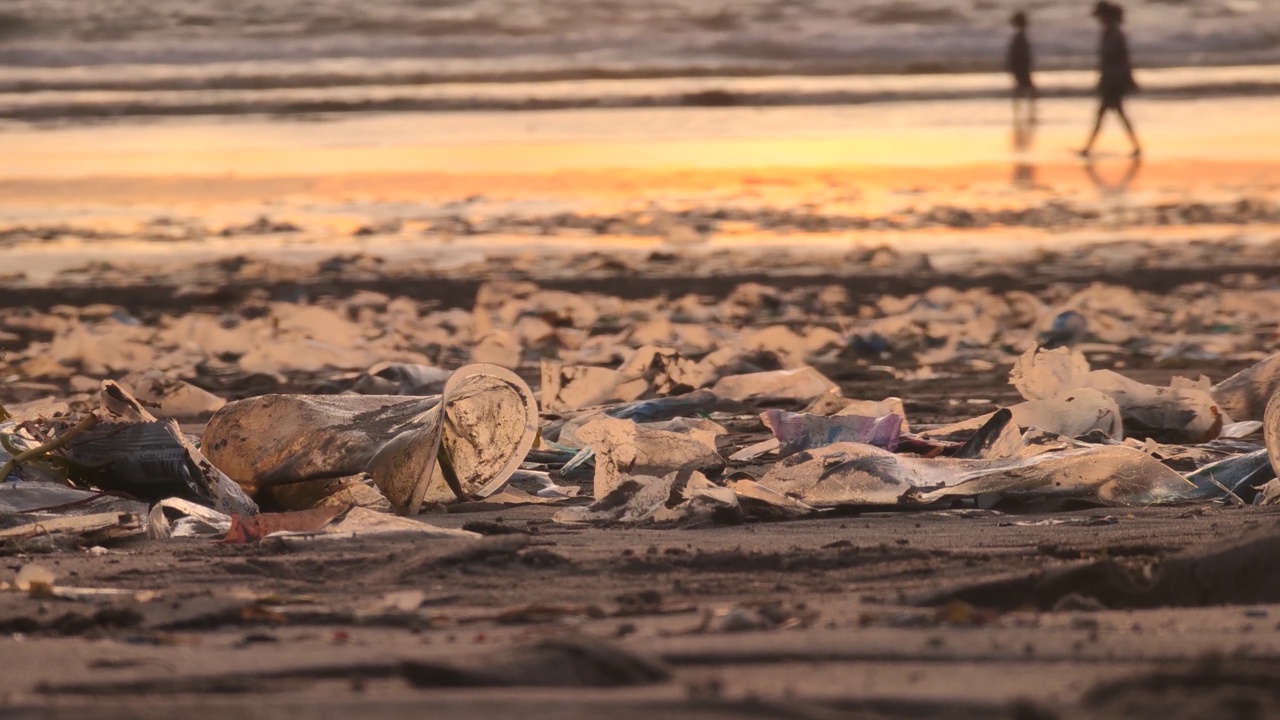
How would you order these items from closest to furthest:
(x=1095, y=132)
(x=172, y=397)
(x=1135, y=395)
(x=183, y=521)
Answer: (x=183, y=521) < (x=1135, y=395) < (x=172, y=397) < (x=1095, y=132)

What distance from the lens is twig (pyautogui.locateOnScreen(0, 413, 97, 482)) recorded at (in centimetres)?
312

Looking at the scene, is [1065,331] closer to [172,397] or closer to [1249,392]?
[1249,392]

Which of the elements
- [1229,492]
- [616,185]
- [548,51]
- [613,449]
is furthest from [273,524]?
[548,51]

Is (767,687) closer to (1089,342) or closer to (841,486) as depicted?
(841,486)

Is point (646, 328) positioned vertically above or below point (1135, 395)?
below

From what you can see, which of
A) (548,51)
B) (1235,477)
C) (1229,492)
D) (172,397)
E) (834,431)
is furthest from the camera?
(548,51)

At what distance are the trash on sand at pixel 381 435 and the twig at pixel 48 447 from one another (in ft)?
0.79

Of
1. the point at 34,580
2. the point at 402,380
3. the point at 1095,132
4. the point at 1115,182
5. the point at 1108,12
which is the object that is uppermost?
the point at 1108,12

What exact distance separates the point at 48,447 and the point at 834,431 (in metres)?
1.67

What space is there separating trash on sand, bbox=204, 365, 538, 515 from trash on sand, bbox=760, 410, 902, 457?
2.29 feet

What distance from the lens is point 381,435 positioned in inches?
125

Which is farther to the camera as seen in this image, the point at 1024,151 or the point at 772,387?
the point at 1024,151

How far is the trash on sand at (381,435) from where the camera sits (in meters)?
3.15

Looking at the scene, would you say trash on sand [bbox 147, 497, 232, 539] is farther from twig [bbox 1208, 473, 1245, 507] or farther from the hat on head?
the hat on head
